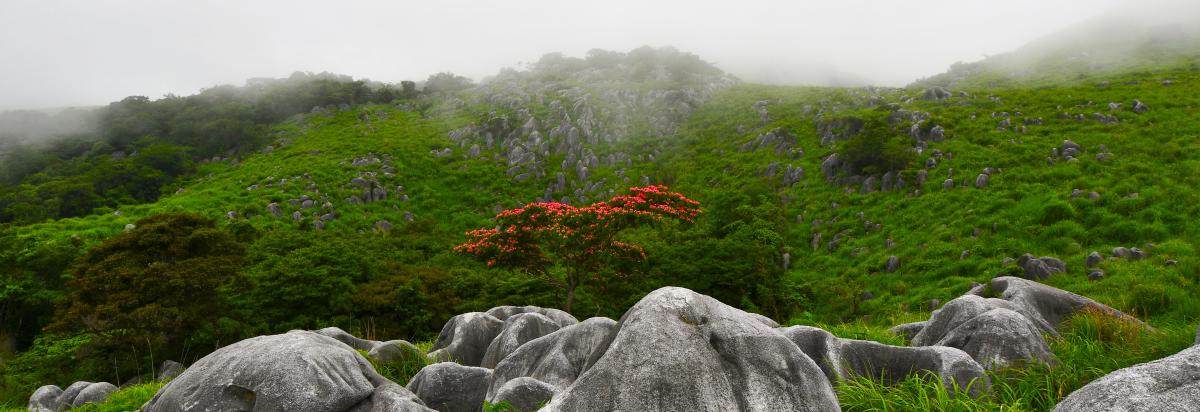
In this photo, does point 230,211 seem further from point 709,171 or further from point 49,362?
point 709,171

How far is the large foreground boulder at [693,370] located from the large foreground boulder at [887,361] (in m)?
2.13

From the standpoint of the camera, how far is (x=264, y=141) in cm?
7406

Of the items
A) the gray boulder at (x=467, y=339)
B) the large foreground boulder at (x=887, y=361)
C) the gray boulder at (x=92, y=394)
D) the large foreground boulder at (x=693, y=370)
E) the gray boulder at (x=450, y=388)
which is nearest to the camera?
the large foreground boulder at (x=693, y=370)

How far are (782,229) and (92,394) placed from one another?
32.9m

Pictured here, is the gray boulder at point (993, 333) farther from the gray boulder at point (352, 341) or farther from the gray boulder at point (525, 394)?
the gray boulder at point (352, 341)

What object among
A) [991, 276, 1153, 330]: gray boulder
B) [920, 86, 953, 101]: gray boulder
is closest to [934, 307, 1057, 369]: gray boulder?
[991, 276, 1153, 330]: gray boulder

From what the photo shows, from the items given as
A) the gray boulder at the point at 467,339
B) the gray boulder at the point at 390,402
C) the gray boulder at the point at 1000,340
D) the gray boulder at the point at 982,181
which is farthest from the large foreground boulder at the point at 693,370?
the gray boulder at the point at 982,181

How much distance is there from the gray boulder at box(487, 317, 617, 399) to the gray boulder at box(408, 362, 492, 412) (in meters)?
0.39

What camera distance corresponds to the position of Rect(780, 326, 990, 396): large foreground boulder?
26.0ft

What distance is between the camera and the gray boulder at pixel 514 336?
45.2ft

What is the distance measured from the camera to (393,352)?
45.6 feet

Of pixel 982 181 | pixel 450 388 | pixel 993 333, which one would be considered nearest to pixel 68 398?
pixel 450 388

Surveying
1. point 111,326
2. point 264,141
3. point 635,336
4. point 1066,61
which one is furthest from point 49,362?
point 1066,61

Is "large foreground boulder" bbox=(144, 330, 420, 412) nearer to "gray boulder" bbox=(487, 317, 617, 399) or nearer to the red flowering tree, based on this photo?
"gray boulder" bbox=(487, 317, 617, 399)
